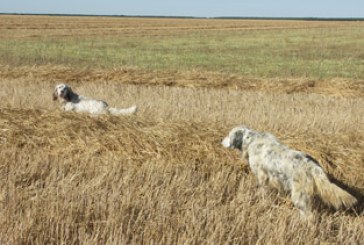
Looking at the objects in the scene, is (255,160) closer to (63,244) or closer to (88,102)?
(63,244)

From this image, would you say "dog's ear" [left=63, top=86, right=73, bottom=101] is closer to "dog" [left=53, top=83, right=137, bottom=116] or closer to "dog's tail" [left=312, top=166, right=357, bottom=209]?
"dog" [left=53, top=83, right=137, bottom=116]

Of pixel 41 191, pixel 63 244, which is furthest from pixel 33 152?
pixel 63 244

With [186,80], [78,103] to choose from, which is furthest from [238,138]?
[186,80]

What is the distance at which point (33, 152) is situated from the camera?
6609mm

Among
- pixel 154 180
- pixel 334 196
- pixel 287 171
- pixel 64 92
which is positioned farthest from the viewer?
pixel 64 92

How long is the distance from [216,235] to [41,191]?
6.36ft

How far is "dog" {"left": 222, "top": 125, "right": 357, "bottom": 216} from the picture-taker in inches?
205

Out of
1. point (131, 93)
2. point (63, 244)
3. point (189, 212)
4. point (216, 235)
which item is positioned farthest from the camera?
point (131, 93)

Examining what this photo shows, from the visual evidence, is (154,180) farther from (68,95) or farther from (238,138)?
(68,95)

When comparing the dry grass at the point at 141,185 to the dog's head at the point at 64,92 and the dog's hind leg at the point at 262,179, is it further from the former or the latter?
the dog's head at the point at 64,92

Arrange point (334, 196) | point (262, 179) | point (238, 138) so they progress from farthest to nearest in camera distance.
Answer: point (238, 138), point (262, 179), point (334, 196)

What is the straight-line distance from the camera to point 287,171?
5594 mm

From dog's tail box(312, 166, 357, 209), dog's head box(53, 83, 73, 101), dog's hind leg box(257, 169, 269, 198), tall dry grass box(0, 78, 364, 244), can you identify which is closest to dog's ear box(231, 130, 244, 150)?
tall dry grass box(0, 78, 364, 244)

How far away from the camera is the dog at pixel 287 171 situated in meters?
5.22
